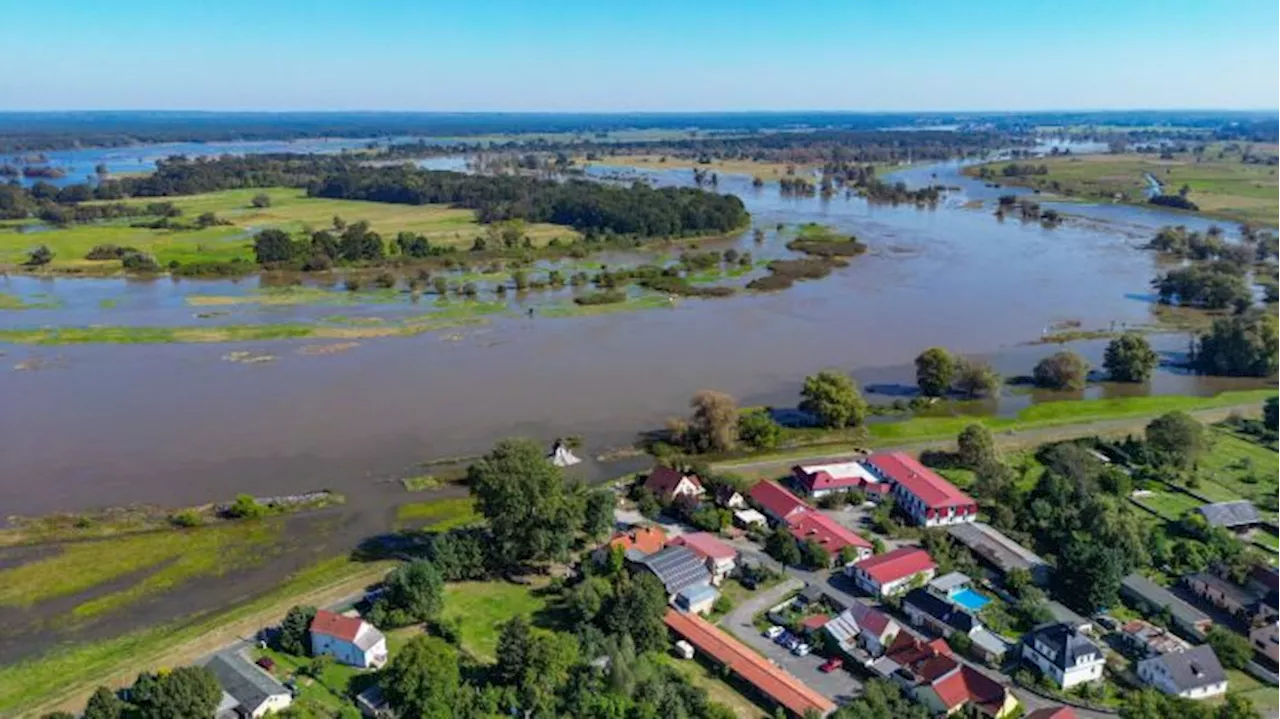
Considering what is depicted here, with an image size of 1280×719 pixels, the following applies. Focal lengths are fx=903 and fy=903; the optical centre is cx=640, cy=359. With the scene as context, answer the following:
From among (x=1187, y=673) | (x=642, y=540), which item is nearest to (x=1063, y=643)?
(x=1187, y=673)

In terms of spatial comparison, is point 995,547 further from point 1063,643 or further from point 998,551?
point 1063,643

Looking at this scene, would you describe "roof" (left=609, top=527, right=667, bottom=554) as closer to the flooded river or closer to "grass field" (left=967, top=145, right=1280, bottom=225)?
the flooded river

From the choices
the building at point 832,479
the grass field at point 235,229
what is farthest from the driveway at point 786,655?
the grass field at point 235,229

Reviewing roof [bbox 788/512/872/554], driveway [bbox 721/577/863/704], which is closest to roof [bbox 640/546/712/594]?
driveway [bbox 721/577/863/704]

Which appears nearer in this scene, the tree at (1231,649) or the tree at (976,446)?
the tree at (1231,649)

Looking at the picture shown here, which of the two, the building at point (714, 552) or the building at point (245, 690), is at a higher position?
the building at point (245, 690)

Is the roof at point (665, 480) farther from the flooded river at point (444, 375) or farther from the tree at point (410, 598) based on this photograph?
the tree at point (410, 598)
